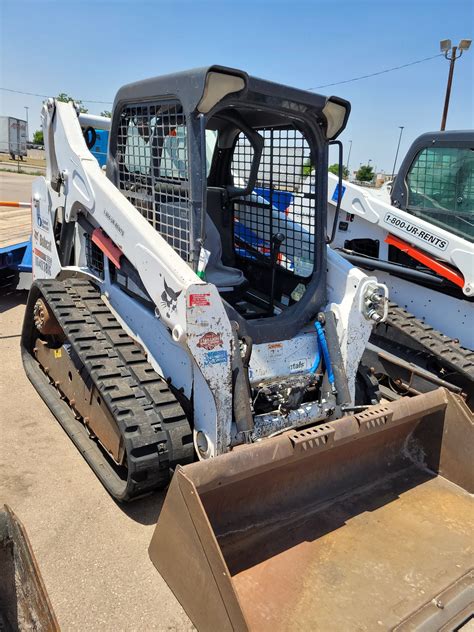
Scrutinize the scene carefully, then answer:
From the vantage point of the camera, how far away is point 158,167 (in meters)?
3.32

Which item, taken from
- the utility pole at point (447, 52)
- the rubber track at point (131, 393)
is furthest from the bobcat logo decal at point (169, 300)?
the utility pole at point (447, 52)

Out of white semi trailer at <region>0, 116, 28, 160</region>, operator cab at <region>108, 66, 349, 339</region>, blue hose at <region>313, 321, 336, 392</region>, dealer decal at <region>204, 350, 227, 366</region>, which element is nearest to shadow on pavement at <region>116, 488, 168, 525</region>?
dealer decal at <region>204, 350, 227, 366</region>

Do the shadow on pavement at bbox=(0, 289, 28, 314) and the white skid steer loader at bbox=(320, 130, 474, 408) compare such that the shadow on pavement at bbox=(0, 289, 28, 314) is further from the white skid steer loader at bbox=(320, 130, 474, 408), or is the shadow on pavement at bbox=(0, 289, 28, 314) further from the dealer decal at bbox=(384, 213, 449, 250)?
the dealer decal at bbox=(384, 213, 449, 250)

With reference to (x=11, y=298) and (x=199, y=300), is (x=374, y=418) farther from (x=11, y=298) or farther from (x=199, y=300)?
(x=11, y=298)

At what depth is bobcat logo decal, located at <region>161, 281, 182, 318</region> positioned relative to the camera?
284cm

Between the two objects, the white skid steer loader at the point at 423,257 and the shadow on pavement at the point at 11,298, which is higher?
the white skid steer loader at the point at 423,257

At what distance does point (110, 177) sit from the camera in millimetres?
3771

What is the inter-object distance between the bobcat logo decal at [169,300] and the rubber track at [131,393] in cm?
50

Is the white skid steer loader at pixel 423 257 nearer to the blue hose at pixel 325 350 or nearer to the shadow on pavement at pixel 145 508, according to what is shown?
the blue hose at pixel 325 350

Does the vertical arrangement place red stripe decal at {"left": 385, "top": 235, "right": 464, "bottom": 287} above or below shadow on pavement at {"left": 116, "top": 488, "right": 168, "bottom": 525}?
above

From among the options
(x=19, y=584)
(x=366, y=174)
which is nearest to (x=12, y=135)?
(x=366, y=174)

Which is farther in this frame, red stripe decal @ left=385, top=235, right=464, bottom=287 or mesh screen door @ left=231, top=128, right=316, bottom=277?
red stripe decal @ left=385, top=235, right=464, bottom=287

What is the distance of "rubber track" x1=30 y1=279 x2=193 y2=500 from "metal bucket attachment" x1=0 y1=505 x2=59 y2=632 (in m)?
0.90

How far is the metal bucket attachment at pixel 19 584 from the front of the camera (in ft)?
5.82
